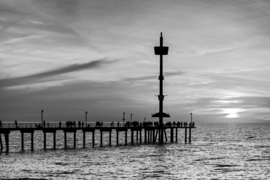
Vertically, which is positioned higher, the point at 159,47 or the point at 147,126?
the point at 159,47

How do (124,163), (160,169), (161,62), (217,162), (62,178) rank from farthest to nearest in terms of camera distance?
1. (161,62)
2. (217,162)
3. (124,163)
4. (160,169)
5. (62,178)

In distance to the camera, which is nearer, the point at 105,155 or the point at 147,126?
the point at 105,155

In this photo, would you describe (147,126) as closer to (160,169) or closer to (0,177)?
(160,169)

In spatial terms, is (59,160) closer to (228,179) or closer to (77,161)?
(77,161)

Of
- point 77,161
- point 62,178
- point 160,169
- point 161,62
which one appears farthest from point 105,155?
point 161,62

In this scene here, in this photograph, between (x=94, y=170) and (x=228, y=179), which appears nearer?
(x=228, y=179)

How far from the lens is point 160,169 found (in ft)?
206

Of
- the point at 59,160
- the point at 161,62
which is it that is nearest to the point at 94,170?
the point at 59,160

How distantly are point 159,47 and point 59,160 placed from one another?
59172 millimetres

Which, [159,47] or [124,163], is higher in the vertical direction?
[159,47]

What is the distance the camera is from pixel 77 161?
69.7 m

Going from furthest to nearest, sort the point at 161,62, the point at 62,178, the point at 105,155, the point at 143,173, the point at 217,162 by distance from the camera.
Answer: the point at 161,62 → the point at 105,155 → the point at 217,162 → the point at 143,173 → the point at 62,178

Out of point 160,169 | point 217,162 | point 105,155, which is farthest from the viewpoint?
point 105,155

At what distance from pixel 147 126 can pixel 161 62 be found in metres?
20.3
